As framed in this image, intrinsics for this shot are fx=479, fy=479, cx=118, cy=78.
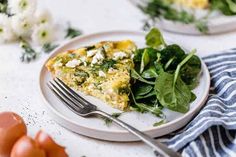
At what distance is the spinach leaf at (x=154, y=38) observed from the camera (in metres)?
1.98

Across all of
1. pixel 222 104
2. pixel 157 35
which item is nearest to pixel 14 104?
pixel 157 35

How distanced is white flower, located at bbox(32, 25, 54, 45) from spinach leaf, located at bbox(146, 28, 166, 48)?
490 mm

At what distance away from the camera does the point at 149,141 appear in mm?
1490

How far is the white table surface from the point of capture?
163 cm

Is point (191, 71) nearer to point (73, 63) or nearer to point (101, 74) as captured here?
point (101, 74)

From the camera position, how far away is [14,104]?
186 centimetres

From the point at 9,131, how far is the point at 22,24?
0.79 meters

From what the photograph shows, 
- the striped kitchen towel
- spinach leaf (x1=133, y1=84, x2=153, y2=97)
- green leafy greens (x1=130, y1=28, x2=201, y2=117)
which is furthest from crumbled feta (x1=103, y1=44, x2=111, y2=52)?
the striped kitchen towel

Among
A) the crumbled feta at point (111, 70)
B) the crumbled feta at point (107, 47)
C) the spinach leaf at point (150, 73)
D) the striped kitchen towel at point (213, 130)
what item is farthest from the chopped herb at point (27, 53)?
the striped kitchen towel at point (213, 130)

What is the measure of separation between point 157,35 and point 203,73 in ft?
0.84

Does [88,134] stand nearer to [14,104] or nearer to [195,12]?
[14,104]

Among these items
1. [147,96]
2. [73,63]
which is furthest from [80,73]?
[147,96]

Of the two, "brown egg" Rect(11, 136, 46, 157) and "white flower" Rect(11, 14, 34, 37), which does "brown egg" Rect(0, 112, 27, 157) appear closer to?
"brown egg" Rect(11, 136, 46, 157)

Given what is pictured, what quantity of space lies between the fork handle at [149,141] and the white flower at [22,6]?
719mm
